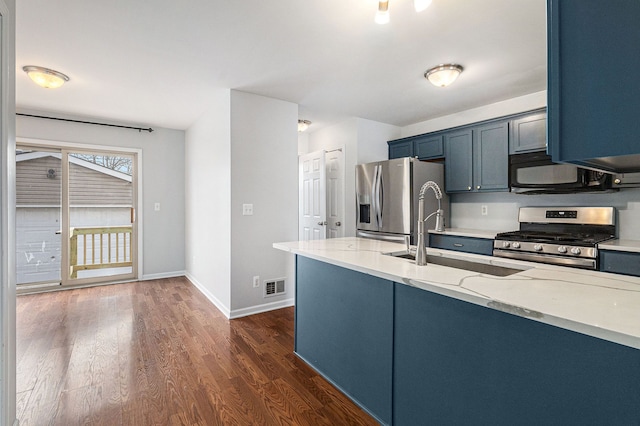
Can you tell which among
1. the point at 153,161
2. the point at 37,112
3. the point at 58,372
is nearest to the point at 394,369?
the point at 58,372

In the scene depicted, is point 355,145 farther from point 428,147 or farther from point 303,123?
point 428,147

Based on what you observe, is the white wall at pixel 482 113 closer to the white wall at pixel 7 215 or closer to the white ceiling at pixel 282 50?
the white ceiling at pixel 282 50

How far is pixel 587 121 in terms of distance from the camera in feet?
3.00

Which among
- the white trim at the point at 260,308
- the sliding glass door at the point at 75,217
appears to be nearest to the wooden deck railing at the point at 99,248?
the sliding glass door at the point at 75,217

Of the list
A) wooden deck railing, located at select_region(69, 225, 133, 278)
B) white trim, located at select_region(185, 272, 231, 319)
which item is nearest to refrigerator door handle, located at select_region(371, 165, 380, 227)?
white trim, located at select_region(185, 272, 231, 319)

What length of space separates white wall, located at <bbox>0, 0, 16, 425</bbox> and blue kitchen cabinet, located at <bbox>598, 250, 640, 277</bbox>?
3914 mm

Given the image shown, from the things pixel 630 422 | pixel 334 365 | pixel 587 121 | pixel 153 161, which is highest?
pixel 153 161

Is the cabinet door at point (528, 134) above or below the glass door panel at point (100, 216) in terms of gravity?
above

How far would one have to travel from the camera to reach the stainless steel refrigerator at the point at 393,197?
3709 mm

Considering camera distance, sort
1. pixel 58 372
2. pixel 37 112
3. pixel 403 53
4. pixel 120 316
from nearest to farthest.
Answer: pixel 58 372 → pixel 403 53 → pixel 120 316 → pixel 37 112

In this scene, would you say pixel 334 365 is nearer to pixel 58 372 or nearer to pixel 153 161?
pixel 58 372

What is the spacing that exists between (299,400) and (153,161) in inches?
174

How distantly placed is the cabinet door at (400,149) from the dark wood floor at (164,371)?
2.67 metres

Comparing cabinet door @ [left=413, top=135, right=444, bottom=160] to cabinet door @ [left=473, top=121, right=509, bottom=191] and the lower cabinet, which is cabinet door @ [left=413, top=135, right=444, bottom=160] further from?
the lower cabinet
